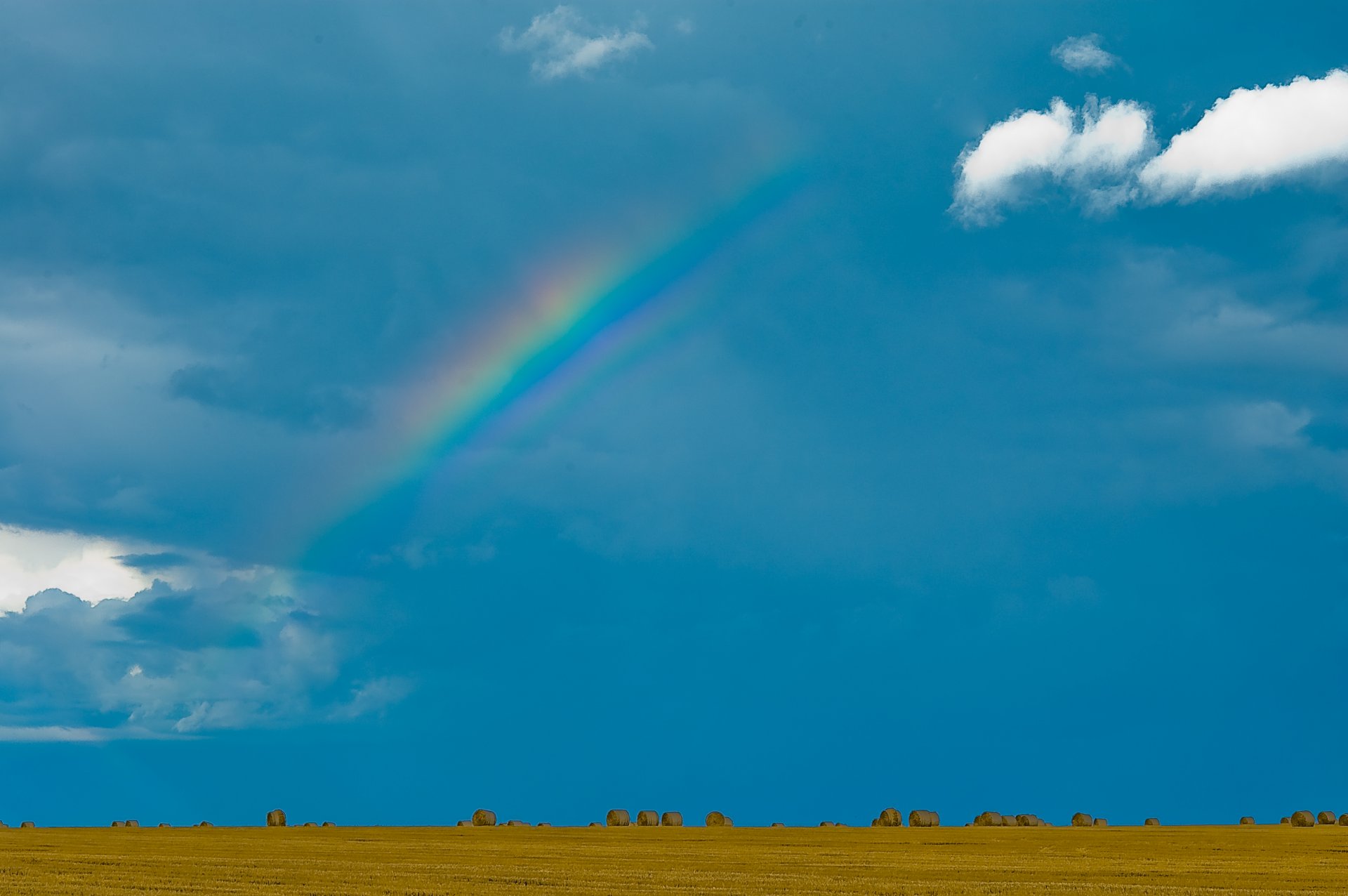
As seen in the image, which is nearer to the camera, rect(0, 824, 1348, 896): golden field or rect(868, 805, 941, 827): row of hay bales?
rect(0, 824, 1348, 896): golden field

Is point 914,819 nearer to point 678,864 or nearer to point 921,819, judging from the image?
point 921,819

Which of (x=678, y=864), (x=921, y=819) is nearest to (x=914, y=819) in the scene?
(x=921, y=819)

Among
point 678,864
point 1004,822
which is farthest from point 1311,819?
point 678,864

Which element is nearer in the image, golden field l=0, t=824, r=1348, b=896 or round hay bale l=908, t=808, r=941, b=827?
golden field l=0, t=824, r=1348, b=896

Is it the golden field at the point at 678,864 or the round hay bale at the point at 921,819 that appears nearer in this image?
the golden field at the point at 678,864

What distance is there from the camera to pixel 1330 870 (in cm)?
4350

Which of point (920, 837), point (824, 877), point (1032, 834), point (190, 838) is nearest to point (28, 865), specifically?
point (824, 877)

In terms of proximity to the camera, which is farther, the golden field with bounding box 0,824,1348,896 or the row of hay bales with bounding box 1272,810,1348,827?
the row of hay bales with bounding box 1272,810,1348,827

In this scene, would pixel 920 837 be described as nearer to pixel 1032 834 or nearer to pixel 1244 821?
pixel 1032 834

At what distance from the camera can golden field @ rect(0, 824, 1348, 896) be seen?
3500 centimetres

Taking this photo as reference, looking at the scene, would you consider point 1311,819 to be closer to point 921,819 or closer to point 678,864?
point 921,819

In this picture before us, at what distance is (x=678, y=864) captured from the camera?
152 feet

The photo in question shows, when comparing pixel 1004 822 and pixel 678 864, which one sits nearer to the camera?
pixel 678 864

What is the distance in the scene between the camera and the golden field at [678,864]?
115 ft
